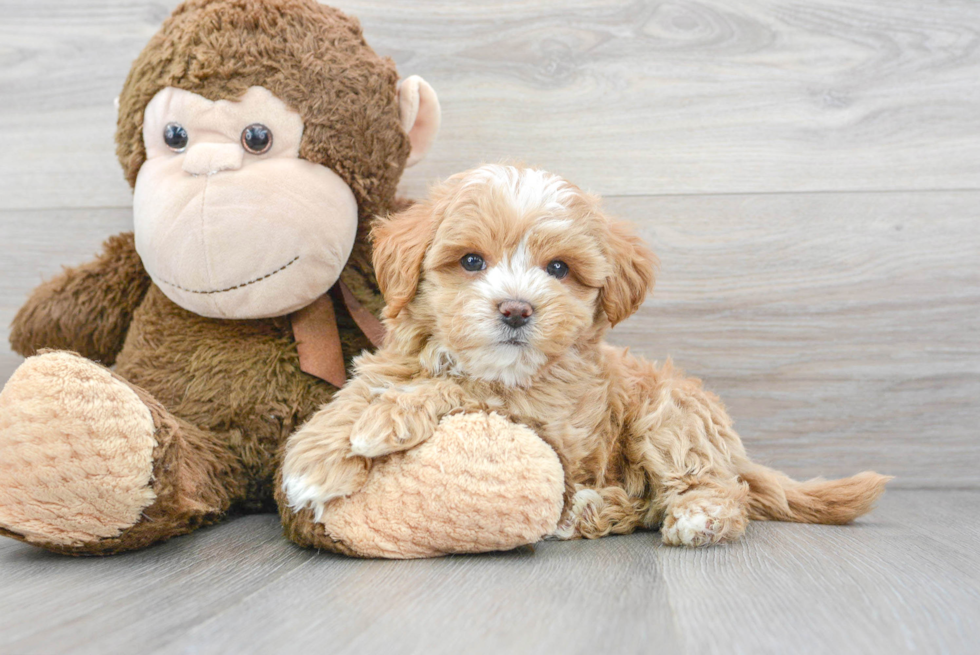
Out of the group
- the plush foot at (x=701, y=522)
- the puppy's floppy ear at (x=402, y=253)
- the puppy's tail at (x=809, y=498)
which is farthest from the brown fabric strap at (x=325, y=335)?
the puppy's tail at (x=809, y=498)

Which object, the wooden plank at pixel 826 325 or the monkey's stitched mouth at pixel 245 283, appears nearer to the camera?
the monkey's stitched mouth at pixel 245 283

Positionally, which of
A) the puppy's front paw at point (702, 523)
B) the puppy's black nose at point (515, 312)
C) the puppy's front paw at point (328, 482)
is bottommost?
the puppy's front paw at point (702, 523)

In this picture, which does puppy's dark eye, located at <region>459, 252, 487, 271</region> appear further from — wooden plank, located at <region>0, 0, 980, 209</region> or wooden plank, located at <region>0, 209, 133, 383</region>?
wooden plank, located at <region>0, 209, 133, 383</region>

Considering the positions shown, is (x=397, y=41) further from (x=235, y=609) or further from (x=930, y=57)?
(x=235, y=609)

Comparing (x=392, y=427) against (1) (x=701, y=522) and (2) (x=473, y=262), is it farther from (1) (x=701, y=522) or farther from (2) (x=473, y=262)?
(1) (x=701, y=522)

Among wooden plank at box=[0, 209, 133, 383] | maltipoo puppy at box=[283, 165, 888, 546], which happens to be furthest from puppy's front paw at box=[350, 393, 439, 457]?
wooden plank at box=[0, 209, 133, 383]

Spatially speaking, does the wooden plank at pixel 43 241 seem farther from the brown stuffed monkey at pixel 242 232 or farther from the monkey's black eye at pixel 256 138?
the monkey's black eye at pixel 256 138

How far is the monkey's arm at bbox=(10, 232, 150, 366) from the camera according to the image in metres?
1.41

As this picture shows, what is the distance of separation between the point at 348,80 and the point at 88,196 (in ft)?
2.66

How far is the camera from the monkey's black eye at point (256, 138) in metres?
1.28

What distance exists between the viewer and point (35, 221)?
5.71 ft

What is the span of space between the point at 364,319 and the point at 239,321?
22 centimetres

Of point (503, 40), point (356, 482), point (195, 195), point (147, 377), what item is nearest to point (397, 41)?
point (503, 40)

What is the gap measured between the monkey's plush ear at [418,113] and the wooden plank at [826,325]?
0.48 m
